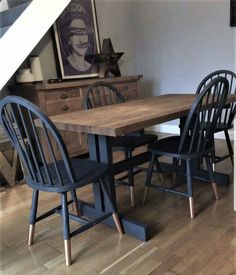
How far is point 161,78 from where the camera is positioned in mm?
4531

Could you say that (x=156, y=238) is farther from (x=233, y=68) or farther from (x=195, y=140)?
(x=233, y=68)

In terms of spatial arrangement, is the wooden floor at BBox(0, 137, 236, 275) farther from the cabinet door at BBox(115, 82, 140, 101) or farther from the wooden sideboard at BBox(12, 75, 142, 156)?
the cabinet door at BBox(115, 82, 140, 101)

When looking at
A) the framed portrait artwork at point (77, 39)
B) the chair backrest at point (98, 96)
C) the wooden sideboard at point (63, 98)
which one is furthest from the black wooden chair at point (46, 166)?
the framed portrait artwork at point (77, 39)

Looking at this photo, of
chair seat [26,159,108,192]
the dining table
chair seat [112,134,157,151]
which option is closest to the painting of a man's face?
chair seat [112,134,157,151]

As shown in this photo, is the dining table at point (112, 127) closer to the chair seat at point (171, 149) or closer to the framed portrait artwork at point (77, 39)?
the chair seat at point (171, 149)

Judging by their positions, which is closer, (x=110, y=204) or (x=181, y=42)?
(x=110, y=204)

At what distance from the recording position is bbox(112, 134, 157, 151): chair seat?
2418 millimetres

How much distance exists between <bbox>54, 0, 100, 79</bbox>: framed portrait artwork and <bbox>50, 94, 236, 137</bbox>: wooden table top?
169 centimetres

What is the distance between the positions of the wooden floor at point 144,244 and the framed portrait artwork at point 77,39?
1916 mm

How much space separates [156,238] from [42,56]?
2.57m

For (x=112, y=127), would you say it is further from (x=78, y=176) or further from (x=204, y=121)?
(x=204, y=121)

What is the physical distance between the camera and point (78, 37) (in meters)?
3.83

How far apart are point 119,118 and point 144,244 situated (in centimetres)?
75

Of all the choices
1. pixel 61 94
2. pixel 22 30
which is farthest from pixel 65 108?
pixel 22 30
